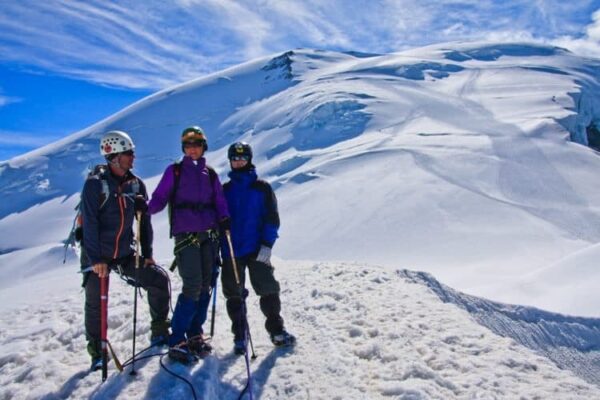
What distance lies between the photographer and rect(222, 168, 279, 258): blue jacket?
504 centimetres

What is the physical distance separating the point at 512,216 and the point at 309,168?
1263 centimetres

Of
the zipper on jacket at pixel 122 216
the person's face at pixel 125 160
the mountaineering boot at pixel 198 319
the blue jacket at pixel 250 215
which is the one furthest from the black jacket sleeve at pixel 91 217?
the blue jacket at pixel 250 215

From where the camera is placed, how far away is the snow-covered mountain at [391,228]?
181 inches

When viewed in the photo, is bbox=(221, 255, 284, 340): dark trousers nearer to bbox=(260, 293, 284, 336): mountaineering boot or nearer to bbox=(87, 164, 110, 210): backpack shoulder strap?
bbox=(260, 293, 284, 336): mountaineering boot

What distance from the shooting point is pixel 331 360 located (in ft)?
15.7

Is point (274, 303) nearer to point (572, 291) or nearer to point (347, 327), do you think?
point (347, 327)

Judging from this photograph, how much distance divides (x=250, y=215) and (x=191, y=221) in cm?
66

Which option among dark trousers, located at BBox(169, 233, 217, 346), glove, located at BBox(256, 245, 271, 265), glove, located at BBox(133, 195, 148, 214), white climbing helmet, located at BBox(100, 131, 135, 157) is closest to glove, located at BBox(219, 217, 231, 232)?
dark trousers, located at BBox(169, 233, 217, 346)

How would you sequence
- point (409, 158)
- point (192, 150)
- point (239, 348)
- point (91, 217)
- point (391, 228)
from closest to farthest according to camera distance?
point (91, 217) < point (192, 150) < point (239, 348) < point (391, 228) < point (409, 158)

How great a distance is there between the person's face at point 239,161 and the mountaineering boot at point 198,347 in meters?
1.71

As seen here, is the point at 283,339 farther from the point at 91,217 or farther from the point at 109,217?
the point at 91,217

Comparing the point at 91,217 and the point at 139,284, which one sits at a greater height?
the point at 91,217

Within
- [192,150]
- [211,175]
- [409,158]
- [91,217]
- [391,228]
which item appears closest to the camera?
[91,217]

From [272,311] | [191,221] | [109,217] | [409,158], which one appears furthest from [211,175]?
[409,158]
